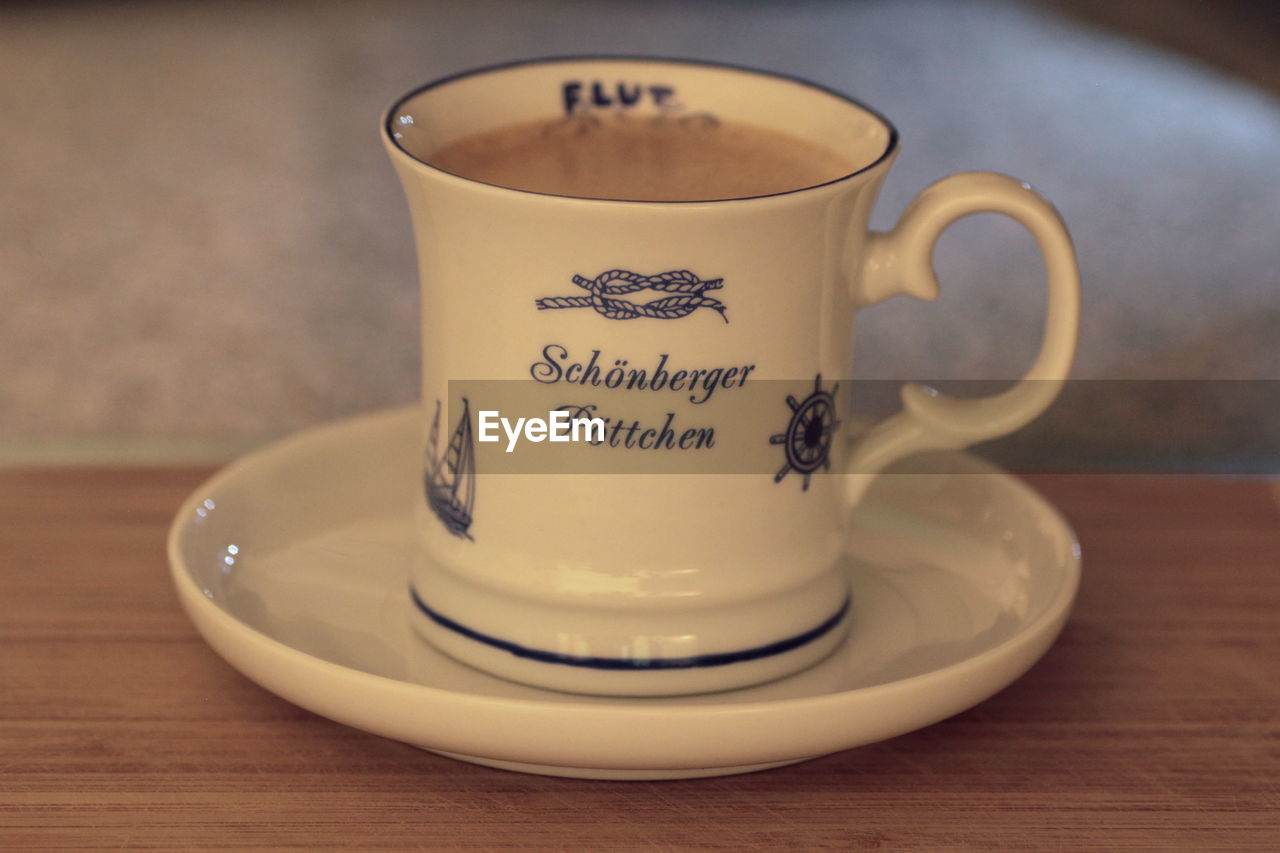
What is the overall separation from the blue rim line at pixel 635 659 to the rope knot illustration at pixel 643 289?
4.5 inches

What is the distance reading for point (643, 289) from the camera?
1.36 ft

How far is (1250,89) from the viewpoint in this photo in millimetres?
2123

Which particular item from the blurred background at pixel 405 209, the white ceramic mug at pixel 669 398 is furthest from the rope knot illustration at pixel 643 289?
the blurred background at pixel 405 209

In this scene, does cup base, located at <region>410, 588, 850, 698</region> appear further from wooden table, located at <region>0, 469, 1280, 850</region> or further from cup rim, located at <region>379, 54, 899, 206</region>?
cup rim, located at <region>379, 54, 899, 206</region>

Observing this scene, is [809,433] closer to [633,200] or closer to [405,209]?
[633,200]

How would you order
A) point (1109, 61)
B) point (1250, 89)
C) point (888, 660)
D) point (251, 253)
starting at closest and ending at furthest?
point (888, 660)
point (251, 253)
point (1250, 89)
point (1109, 61)

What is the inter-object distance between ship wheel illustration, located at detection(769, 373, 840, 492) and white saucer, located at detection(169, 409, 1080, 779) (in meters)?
0.07

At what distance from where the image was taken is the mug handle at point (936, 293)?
0.44 m

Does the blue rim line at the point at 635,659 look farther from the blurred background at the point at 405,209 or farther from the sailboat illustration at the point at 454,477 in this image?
the blurred background at the point at 405,209

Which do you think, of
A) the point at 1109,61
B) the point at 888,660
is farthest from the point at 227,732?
the point at 1109,61

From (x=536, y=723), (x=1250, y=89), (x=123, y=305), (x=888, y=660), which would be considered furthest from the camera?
(x=1250, y=89)

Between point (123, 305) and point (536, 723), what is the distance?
3.46 ft

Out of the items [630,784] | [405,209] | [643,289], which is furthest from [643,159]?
Answer: [405,209]

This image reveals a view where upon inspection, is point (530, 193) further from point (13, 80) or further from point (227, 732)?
point (13, 80)
